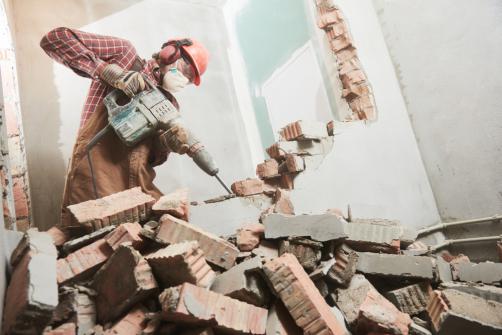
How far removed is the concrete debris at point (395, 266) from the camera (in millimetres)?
1763

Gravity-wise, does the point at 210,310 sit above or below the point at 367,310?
above

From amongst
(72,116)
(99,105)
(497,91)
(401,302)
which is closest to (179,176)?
(72,116)

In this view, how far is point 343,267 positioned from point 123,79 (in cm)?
182

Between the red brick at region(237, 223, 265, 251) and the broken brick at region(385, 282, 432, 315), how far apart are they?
2.33 ft

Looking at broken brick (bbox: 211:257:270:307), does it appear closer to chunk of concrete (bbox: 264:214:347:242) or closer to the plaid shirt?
chunk of concrete (bbox: 264:214:347:242)

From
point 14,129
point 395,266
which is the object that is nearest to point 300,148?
point 395,266

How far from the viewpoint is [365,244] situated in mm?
1908

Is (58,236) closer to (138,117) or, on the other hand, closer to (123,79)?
(138,117)

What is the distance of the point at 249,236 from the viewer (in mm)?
1844

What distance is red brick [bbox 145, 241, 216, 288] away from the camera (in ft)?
4.38

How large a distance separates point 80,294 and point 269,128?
405cm

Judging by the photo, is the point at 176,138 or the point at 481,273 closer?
the point at 481,273

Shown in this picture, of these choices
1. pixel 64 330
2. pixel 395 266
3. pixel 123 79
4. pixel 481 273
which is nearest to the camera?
pixel 64 330

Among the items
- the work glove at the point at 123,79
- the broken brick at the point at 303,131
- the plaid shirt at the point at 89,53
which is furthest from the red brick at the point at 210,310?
the plaid shirt at the point at 89,53
